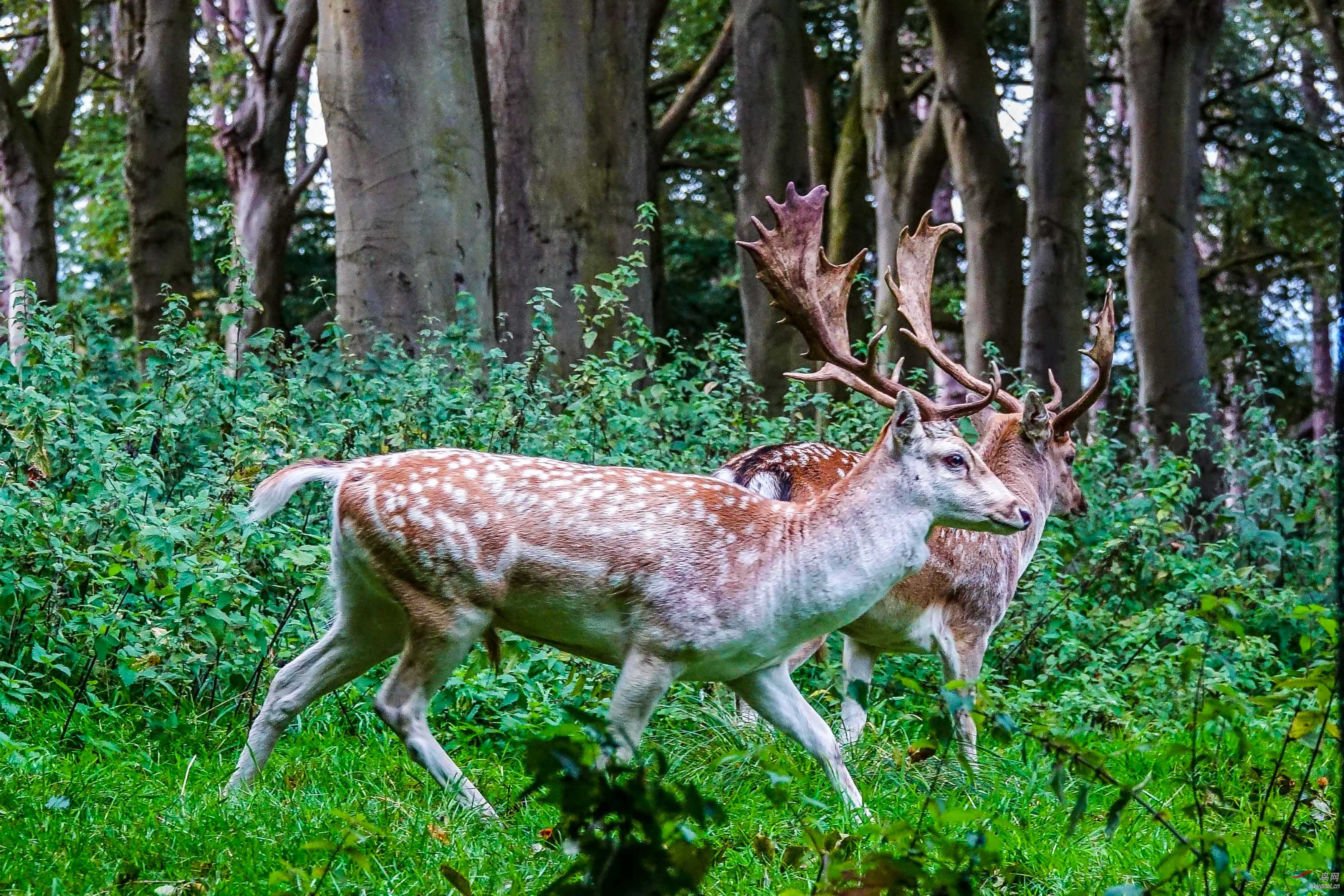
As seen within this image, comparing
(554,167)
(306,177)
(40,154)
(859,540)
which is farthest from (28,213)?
(859,540)

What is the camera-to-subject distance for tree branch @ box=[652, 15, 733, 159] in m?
18.7

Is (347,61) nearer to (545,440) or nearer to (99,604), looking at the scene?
(545,440)

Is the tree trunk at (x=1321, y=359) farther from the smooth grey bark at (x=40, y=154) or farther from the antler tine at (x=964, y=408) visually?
the antler tine at (x=964, y=408)

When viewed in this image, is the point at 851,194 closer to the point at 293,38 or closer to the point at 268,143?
the point at 293,38

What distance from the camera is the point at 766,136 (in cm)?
1515

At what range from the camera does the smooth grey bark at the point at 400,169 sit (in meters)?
10.1

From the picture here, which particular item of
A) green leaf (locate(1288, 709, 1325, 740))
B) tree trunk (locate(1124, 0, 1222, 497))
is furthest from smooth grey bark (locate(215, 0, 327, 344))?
green leaf (locate(1288, 709, 1325, 740))

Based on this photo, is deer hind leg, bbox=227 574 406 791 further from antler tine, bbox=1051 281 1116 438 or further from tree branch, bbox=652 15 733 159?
tree branch, bbox=652 15 733 159

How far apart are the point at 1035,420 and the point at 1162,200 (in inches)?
300

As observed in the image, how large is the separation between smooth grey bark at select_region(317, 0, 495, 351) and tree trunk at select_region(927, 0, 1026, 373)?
19.5ft

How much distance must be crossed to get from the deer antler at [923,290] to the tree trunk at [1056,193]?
6065 millimetres

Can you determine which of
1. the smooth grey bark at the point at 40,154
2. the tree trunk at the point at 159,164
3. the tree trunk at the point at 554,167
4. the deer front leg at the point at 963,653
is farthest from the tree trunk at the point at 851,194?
the deer front leg at the point at 963,653

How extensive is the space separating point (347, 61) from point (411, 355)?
2.06m

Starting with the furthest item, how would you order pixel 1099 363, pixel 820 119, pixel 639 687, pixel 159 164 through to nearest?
pixel 820 119 < pixel 159 164 < pixel 1099 363 < pixel 639 687
